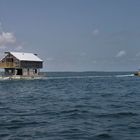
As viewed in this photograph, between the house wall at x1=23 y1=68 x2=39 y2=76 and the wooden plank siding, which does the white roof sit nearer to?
the wooden plank siding

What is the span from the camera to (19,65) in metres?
120

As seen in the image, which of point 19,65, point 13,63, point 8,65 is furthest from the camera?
point 8,65

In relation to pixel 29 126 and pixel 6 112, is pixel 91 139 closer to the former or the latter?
pixel 29 126

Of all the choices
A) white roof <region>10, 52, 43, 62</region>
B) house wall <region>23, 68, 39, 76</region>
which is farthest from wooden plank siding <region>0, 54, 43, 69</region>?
house wall <region>23, 68, 39, 76</region>

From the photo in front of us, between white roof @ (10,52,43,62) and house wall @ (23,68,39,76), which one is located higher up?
white roof @ (10,52,43,62)

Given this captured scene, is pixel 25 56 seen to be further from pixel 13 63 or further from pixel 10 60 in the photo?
pixel 13 63

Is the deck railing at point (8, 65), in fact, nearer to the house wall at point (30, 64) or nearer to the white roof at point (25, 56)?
the house wall at point (30, 64)

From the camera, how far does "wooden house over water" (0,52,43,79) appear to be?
398ft

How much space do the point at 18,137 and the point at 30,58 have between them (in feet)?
349

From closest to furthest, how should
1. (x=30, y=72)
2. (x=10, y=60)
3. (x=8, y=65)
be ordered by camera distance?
(x=8, y=65) < (x=10, y=60) < (x=30, y=72)

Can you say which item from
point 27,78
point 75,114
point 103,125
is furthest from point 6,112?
point 27,78

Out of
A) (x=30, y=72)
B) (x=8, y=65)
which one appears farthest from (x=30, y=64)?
(x=8, y=65)

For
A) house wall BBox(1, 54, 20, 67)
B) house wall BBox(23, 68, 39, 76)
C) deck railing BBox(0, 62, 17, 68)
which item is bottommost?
house wall BBox(23, 68, 39, 76)

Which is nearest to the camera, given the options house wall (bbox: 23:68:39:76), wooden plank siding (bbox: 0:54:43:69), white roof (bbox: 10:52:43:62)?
wooden plank siding (bbox: 0:54:43:69)
